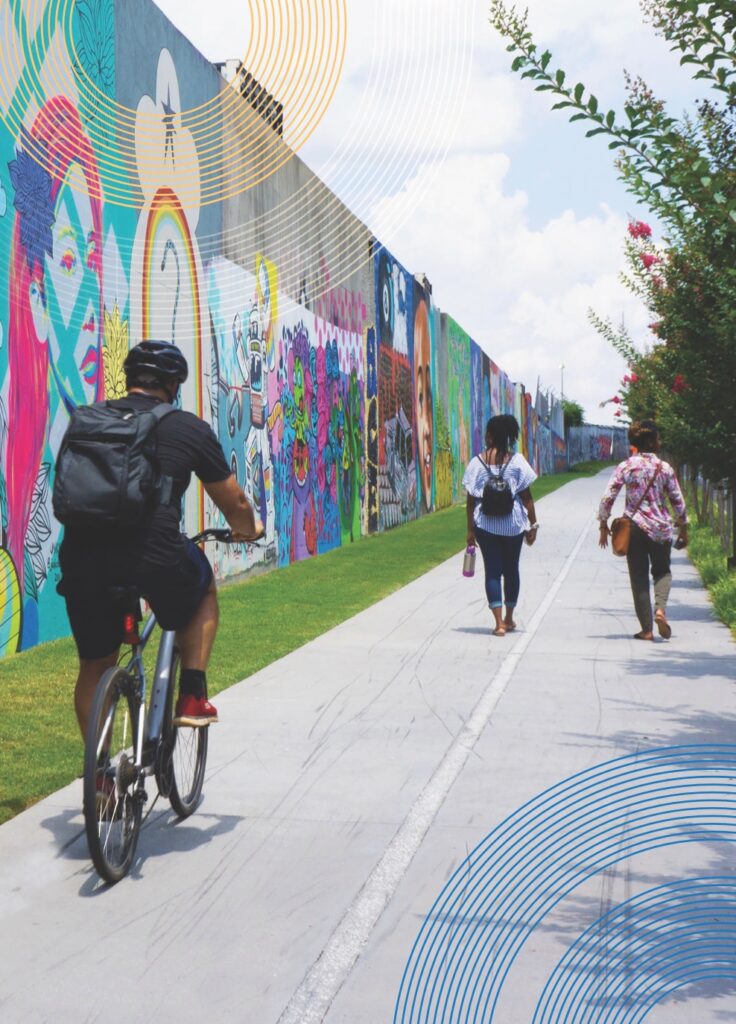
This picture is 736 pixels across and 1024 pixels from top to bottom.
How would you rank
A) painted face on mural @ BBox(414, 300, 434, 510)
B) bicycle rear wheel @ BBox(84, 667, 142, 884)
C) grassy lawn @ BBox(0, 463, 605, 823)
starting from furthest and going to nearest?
painted face on mural @ BBox(414, 300, 434, 510) → grassy lawn @ BBox(0, 463, 605, 823) → bicycle rear wheel @ BBox(84, 667, 142, 884)

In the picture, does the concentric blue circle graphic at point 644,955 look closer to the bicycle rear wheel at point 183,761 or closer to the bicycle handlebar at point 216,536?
the bicycle rear wheel at point 183,761

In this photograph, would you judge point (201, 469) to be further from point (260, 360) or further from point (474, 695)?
point (260, 360)

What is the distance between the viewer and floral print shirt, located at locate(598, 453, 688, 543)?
35.9 feet

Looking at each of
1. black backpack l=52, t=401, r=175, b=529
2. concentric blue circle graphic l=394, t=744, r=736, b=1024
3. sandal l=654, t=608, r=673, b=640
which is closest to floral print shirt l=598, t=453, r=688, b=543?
sandal l=654, t=608, r=673, b=640

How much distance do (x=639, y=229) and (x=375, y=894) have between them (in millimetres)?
11869

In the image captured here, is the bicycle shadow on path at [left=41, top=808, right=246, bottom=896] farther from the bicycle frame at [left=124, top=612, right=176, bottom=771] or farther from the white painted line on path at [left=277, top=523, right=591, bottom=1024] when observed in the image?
the white painted line on path at [left=277, top=523, right=591, bottom=1024]

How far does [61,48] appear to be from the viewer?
439 inches

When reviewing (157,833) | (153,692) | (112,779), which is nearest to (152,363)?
(153,692)

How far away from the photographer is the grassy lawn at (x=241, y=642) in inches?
260

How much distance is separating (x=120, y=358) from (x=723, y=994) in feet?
31.0

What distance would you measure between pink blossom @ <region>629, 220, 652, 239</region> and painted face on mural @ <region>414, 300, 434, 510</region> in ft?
56.5

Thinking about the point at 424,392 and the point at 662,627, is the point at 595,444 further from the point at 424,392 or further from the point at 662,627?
the point at 662,627

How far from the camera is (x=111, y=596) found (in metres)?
4.80

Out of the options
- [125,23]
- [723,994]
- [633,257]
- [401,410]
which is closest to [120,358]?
[125,23]
